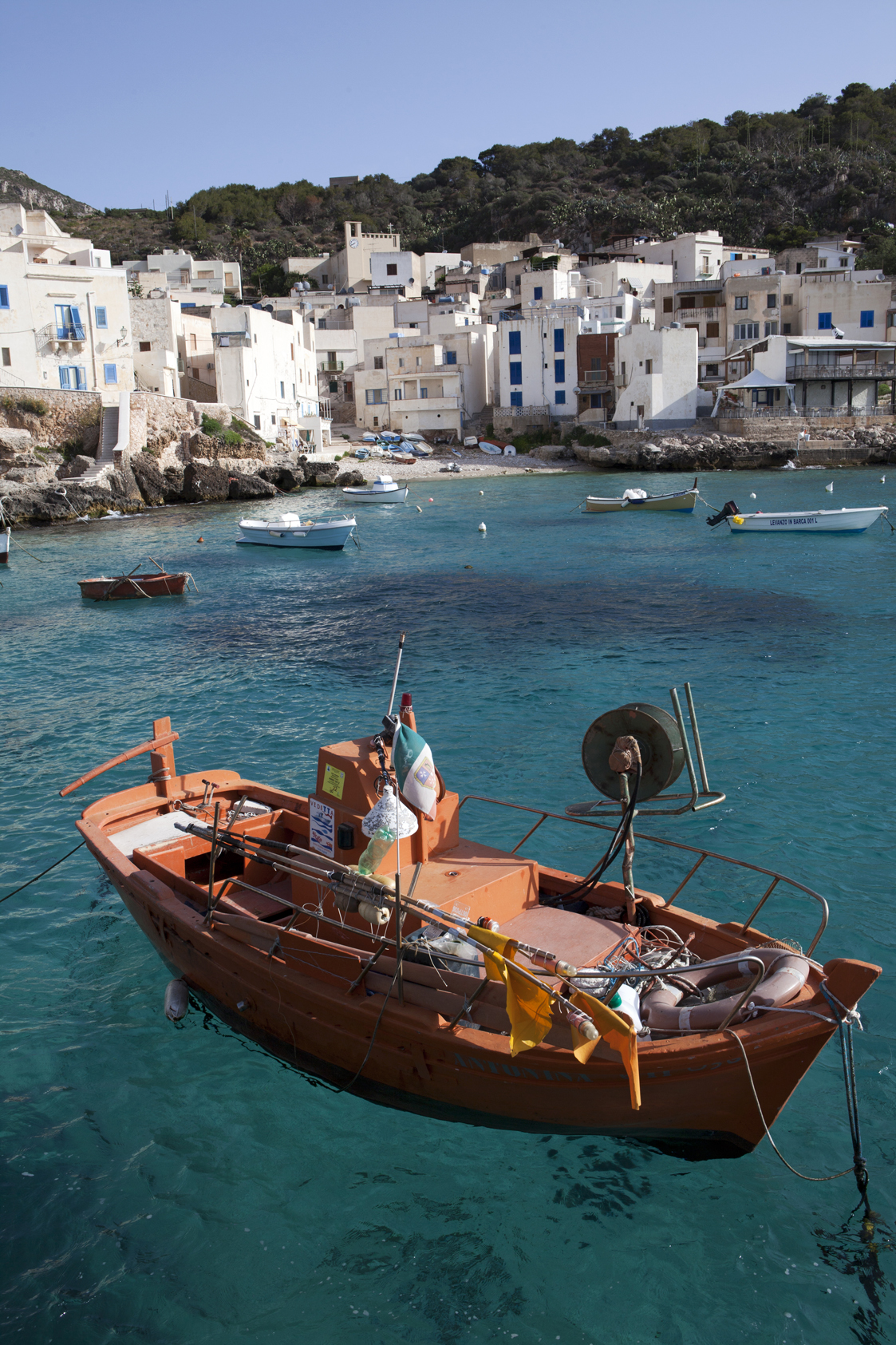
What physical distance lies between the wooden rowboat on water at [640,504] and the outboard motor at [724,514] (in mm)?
6627

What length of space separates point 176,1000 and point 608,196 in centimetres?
12031

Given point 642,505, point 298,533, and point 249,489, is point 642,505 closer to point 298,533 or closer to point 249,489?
point 298,533

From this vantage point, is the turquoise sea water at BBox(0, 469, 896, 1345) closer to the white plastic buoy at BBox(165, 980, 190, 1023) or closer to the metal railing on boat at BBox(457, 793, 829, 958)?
the white plastic buoy at BBox(165, 980, 190, 1023)

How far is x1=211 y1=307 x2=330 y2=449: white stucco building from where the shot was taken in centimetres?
6338

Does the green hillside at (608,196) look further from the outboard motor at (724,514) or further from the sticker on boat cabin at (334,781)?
the sticker on boat cabin at (334,781)

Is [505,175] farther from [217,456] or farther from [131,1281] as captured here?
[131,1281]

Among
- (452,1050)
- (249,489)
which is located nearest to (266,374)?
(249,489)

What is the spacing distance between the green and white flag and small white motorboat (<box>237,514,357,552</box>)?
32.2 metres

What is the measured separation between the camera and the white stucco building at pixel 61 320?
51.8m

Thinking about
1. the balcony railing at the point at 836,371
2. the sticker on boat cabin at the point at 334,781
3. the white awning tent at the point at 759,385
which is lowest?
the sticker on boat cabin at the point at 334,781

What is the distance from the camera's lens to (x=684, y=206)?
99688 millimetres

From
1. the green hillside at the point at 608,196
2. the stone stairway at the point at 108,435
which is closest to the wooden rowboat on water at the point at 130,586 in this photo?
the stone stairway at the point at 108,435

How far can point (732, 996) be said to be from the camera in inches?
241

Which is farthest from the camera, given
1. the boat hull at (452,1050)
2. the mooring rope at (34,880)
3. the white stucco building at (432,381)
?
the white stucco building at (432,381)
